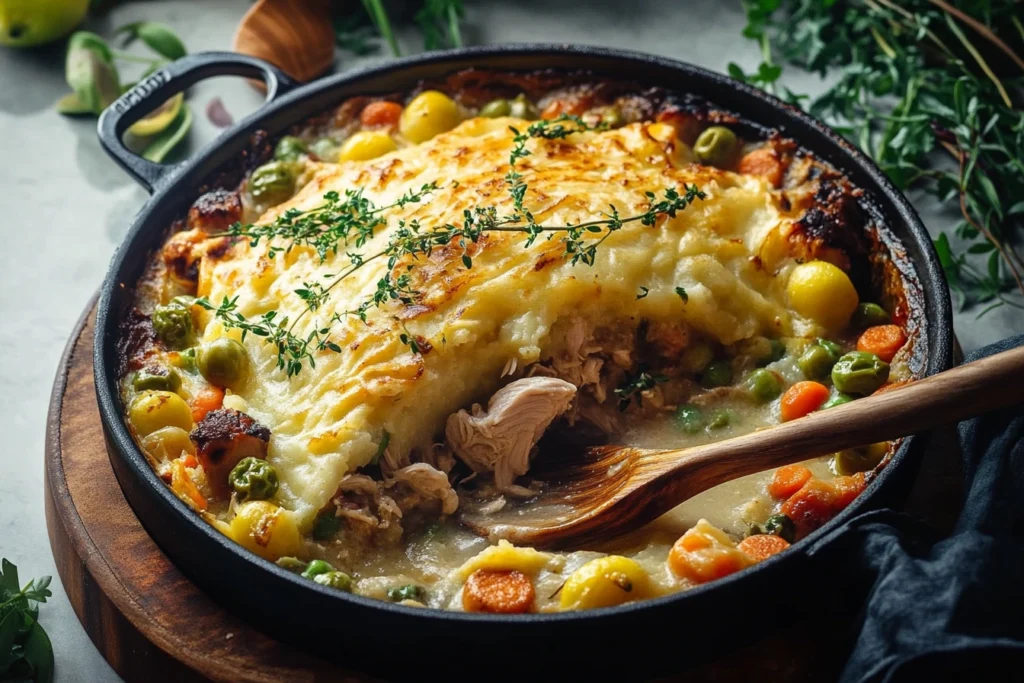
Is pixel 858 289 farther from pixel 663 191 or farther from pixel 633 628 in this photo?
pixel 633 628

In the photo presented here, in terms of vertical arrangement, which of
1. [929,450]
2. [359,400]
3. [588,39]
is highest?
[588,39]

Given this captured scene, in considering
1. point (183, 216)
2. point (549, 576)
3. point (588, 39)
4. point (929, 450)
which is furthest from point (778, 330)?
point (588, 39)

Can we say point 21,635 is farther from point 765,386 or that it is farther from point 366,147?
point 765,386

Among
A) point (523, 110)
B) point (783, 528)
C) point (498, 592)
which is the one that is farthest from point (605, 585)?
point (523, 110)

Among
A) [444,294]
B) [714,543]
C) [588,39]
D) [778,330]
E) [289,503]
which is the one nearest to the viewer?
[714,543]

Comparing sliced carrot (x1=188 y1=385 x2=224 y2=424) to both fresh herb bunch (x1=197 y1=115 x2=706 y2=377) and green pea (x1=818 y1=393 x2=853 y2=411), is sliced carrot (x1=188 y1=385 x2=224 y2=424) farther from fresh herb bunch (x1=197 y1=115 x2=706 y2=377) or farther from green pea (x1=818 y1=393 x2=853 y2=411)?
green pea (x1=818 y1=393 x2=853 y2=411)
